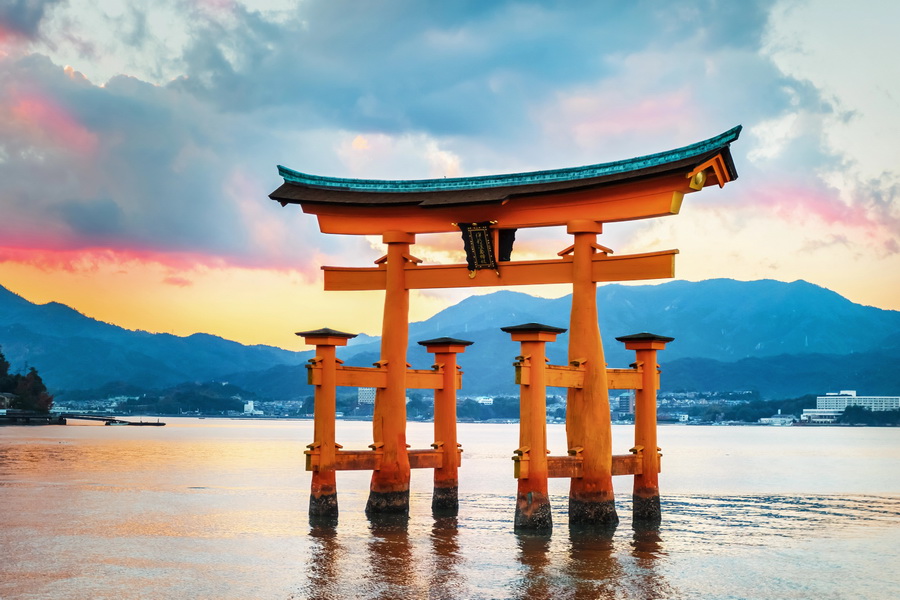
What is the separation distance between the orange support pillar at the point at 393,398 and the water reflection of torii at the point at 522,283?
3 cm

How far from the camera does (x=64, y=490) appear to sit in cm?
3734

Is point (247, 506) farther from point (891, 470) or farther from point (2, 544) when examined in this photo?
point (891, 470)

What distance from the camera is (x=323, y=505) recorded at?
24.1 m

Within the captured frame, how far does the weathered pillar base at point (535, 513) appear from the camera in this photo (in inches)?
835

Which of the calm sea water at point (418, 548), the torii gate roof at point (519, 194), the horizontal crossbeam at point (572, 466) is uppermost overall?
the torii gate roof at point (519, 194)

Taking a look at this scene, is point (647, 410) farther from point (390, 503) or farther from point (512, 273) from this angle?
point (390, 503)

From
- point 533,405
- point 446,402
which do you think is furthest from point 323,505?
point 533,405

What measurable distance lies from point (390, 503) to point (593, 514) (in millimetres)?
5236

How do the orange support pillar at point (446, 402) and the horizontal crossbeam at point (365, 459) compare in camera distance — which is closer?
the horizontal crossbeam at point (365, 459)

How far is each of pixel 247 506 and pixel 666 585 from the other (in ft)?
59.8

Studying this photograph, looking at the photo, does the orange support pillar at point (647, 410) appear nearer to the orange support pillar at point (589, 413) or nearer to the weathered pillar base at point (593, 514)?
the orange support pillar at point (589, 413)

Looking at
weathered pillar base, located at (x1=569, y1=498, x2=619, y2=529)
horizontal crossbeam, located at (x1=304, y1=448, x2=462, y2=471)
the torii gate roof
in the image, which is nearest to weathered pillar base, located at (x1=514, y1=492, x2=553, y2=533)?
weathered pillar base, located at (x1=569, y1=498, x2=619, y2=529)

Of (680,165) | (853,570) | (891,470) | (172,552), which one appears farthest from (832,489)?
(172,552)

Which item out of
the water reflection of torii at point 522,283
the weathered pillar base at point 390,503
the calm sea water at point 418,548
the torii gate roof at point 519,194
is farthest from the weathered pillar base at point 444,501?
the torii gate roof at point 519,194
